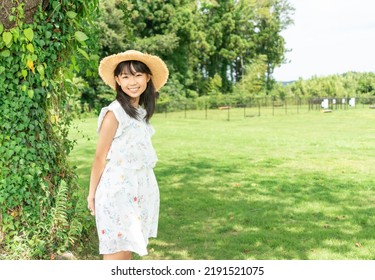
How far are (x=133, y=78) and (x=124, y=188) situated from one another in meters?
0.78

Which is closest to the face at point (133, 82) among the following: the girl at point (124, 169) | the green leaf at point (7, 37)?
the girl at point (124, 169)

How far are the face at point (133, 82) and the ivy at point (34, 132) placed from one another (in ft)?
4.76

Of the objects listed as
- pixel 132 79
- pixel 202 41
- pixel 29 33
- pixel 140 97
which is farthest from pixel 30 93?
pixel 202 41

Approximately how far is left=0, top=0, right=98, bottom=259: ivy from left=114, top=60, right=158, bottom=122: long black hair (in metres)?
1.39

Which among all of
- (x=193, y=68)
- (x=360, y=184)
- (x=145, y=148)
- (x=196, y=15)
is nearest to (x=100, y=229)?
(x=145, y=148)

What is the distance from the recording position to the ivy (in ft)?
16.1

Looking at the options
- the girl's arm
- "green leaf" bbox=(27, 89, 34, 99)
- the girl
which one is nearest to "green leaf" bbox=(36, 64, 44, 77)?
"green leaf" bbox=(27, 89, 34, 99)

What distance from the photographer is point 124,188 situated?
11.7ft

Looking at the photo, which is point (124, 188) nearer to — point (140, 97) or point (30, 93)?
point (140, 97)

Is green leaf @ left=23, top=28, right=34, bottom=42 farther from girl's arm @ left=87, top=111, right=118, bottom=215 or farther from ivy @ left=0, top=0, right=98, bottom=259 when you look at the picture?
girl's arm @ left=87, top=111, right=118, bottom=215

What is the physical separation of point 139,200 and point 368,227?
182 inches

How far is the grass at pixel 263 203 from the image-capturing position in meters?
6.31

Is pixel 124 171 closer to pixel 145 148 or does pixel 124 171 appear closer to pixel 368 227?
pixel 145 148
